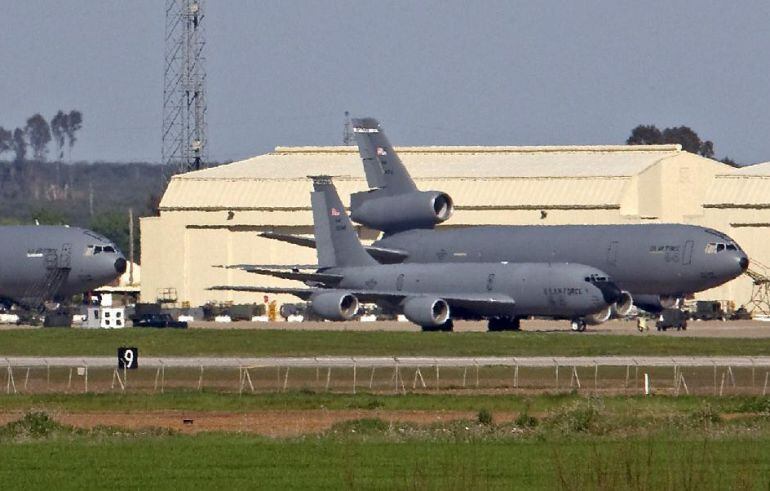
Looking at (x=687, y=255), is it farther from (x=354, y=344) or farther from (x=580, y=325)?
(x=354, y=344)

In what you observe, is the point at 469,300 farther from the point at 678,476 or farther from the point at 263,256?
the point at 678,476

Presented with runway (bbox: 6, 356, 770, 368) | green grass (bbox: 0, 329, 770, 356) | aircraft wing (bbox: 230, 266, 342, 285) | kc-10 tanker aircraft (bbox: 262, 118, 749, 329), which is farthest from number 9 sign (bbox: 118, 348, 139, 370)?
aircraft wing (bbox: 230, 266, 342, 285)

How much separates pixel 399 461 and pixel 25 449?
293 inches

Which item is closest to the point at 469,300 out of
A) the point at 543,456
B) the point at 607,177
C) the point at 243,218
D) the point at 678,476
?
the point at 607,177

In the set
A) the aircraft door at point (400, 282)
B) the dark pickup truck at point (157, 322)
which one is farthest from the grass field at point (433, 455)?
the dark pickup truck at point (157, 322)

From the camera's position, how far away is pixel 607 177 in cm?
10969

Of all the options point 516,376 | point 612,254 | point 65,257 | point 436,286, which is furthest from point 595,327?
point 516,376

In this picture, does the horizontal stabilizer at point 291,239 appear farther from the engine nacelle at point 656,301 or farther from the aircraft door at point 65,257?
the engine nacelle at point 656,301

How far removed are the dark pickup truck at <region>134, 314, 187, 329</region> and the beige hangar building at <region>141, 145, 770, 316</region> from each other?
25.4 meters

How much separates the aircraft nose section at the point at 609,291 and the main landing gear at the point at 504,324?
6127 millimetres

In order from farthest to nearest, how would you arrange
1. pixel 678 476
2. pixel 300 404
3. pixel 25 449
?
pixel 300 404 → pixel 25 449 → pixel 678 476

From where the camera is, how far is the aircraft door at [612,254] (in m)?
81.8

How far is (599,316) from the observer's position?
7888 cm

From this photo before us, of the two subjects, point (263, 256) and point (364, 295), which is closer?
point (364, 295)
